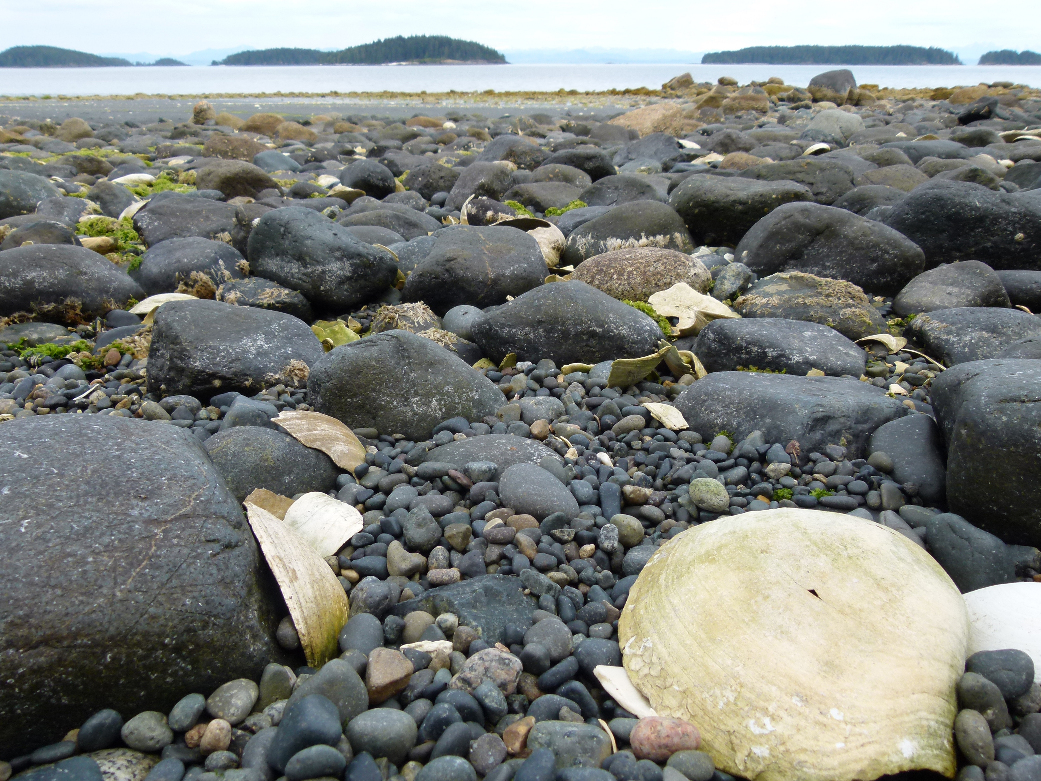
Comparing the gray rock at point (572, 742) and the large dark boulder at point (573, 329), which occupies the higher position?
the large dark boulder at point (573, 329)

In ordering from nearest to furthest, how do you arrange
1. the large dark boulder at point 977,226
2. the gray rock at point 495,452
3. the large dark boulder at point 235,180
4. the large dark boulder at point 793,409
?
1. the gray rock at point 495,452
2. the large dark boulder at point 793,409
3. the large dark boulder at point 977,226
4. the large dark boulder at point 235,180

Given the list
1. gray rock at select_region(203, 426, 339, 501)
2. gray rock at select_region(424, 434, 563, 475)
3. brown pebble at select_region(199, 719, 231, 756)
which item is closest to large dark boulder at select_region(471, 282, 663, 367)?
gray rock at select_region(424, 434, 563, 475)

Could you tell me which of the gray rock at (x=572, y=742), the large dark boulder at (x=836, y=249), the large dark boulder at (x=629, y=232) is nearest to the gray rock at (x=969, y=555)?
the gray rock at (x=572, y=742)

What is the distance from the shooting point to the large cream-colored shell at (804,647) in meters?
1.92

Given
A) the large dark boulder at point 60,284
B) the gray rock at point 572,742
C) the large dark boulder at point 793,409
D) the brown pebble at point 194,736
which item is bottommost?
the gray rock at point 572,742

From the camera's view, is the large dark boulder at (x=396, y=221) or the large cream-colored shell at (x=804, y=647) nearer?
the large cream-colored shell at (x=804, y=647)

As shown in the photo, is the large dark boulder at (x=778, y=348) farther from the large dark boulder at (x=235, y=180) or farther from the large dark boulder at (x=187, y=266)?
the large dark boulder at (x=235, y=180)

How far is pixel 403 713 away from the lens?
2035 mm

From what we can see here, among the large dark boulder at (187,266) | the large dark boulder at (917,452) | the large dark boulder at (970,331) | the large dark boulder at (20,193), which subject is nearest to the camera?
the large dark boulder at (917,452)

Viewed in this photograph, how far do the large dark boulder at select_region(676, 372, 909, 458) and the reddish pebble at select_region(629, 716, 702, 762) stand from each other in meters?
2.02

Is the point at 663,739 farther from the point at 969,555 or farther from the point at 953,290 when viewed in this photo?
the point at 953,290

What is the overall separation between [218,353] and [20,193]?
717 cm

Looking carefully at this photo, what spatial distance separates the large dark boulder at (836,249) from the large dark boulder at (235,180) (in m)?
7.98

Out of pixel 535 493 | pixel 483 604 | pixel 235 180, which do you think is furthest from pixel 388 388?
pixel 235 180
